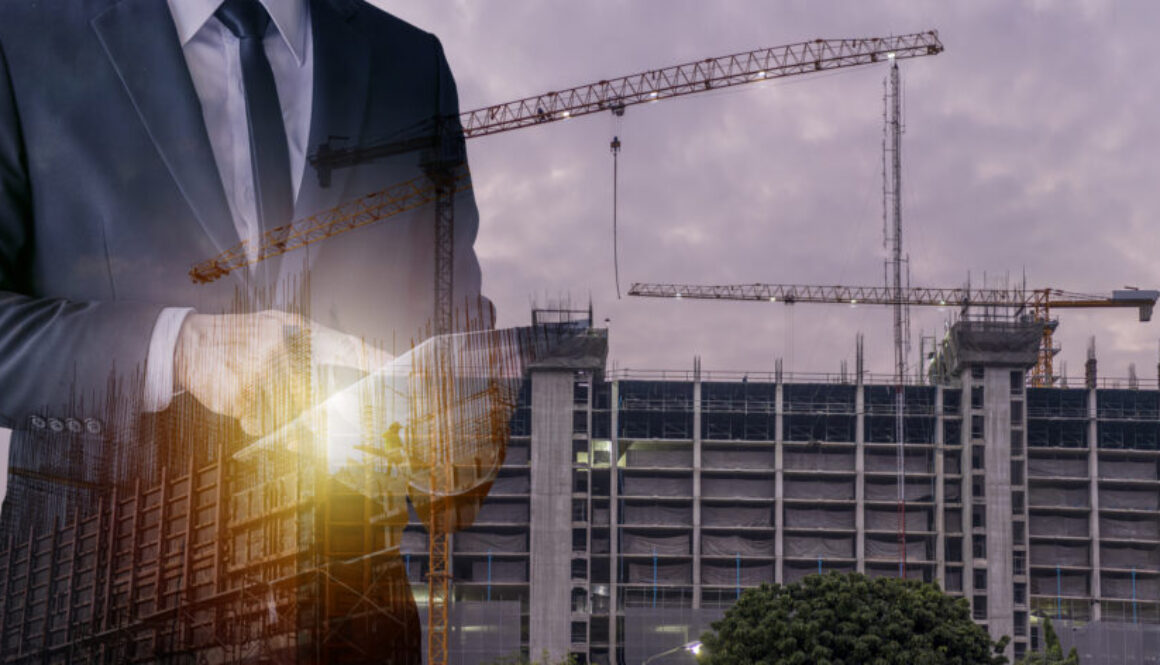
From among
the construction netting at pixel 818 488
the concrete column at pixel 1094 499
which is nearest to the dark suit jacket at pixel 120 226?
the construction netting at pixel 818 488

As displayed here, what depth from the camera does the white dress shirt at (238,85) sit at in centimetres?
849

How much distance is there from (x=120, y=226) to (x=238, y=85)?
133 centimetres

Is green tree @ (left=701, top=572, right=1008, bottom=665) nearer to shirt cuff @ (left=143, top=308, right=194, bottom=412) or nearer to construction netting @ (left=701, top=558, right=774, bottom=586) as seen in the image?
shirt cuff @ (left=143, top=308, right=194, bottom=412)

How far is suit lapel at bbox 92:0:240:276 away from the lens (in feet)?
26.8

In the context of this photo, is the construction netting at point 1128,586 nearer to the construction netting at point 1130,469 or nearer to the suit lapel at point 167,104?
the construction netting at point 1130,469

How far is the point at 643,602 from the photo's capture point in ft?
197

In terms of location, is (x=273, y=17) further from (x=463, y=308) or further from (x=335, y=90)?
(x=463, y=308)

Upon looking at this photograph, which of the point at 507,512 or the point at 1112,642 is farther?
the point at 507,512

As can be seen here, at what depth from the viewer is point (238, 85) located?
8.72 meters

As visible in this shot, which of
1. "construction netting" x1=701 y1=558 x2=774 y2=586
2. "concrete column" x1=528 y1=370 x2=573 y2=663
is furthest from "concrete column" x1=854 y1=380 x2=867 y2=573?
"concrete column" x1=528 y1=370 x2=573 y2=663

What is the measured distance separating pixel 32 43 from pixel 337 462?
3376 millimetres

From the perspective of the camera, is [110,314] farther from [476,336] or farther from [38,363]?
[476,336]

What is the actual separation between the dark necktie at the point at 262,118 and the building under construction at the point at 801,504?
46706 mm

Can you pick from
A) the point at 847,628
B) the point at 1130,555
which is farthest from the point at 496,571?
the point at 847,628
